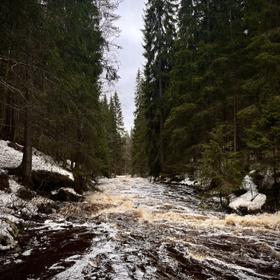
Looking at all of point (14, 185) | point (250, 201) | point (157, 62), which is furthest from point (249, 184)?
point (157, 62)

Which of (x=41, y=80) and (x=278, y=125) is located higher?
(x=41, y=80)

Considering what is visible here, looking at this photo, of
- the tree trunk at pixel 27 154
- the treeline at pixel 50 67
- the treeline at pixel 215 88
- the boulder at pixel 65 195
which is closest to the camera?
the treeline at pixel 50 67

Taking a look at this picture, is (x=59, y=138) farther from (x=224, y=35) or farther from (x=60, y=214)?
(x=224, y=35)

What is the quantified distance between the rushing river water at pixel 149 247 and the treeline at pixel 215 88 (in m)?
3.26

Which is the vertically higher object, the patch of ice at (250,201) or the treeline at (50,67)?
the treeline at (50,67)

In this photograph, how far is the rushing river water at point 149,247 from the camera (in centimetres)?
580

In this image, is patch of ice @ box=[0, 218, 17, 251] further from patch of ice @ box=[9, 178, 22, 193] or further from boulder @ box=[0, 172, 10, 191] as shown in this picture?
patch of ice @ box=[9, 178, 22, 193]

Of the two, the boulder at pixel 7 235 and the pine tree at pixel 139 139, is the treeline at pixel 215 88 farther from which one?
the boulder at pixel 7 235

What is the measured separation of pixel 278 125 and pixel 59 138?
331 inches

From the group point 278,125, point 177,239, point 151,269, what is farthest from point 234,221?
point 151,269

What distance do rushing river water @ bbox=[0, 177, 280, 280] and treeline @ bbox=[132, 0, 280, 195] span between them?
326cm

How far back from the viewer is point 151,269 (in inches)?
232

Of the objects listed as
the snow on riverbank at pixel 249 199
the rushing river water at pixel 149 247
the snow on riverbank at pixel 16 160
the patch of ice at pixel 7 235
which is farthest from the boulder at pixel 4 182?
the snow on riverbank at pixel 249 199

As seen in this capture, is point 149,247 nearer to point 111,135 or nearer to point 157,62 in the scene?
point 111,135
